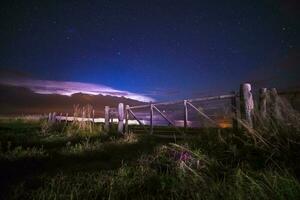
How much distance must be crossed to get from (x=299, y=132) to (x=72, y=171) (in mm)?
3884

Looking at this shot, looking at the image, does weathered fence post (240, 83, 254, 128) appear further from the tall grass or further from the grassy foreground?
the tall grass

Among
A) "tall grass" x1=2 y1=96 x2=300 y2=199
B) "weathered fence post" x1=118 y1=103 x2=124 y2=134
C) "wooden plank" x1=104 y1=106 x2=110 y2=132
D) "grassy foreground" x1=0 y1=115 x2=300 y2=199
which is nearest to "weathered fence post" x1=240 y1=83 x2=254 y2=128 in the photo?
"grassy foreground" x1=0 y1=115 x2=300 y2=199

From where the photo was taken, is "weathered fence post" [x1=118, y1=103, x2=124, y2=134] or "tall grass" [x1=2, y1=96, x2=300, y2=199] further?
"weathered fence post" [x1=118, y1=103, x2=124, y2=134]

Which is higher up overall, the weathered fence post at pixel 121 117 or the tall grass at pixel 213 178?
the weathered fence post at pixel 121 117

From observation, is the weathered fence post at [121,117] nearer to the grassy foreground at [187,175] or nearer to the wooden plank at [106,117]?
the wooden plank at [106,117]

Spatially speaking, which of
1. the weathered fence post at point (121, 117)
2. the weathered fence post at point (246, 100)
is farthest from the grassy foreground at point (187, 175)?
the weathered fence post at point (121, 117)

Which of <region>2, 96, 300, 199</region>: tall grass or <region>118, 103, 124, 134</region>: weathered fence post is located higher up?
<region>118, 103, 124, 134</region>: weathered fence post

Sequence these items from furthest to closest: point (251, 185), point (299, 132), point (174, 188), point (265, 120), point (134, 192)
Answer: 1. point (265, 120)
2. point (299, 132)
3. point (134, 192)
4. point (174, 188)
5. point (251, 185)

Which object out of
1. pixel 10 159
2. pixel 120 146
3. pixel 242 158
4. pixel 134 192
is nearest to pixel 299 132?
pixel 242 158

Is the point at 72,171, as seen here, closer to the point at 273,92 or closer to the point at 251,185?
the point at 251,185

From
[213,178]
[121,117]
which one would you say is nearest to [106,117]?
[121,117]

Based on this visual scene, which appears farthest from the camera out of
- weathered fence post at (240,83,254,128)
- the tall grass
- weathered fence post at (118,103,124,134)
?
weathered fence post at (118,103,124,134)

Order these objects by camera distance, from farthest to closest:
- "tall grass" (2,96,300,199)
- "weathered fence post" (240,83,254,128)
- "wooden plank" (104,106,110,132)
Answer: "wooden plank" (104,106,110,132) < "weathered fence post" (240,83,254,128) < "tall grass" (2,96,300,199)

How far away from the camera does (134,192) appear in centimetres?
318
